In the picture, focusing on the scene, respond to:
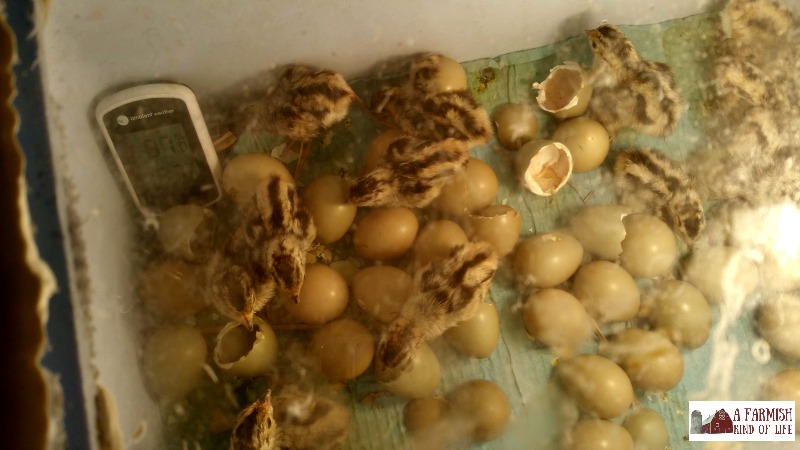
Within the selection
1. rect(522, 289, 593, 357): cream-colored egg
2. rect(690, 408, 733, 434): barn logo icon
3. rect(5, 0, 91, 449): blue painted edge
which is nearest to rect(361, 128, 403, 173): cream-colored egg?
rect(522, 289, 593, 357): cream-colored egg

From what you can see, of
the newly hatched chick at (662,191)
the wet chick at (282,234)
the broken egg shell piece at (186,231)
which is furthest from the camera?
the newly hatched chick at (662,191)

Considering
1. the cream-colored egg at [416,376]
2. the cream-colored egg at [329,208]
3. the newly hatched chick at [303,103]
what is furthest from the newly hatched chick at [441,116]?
the cream-colored egg at [416,376]

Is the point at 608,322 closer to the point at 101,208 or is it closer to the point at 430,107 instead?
the point at 430,107

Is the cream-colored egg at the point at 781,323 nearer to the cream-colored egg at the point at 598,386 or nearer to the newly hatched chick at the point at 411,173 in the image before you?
the cream-colored egg at the point at 598,386

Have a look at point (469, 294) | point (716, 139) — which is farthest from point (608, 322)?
point (716, 139)

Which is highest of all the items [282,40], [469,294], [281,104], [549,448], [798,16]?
[282,40]

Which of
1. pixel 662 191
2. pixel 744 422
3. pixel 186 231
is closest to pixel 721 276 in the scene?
pixel 662 191

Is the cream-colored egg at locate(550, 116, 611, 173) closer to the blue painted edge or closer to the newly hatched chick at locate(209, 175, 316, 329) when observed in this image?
the newly hatched chick at locate(209, 175, 316, 329)
